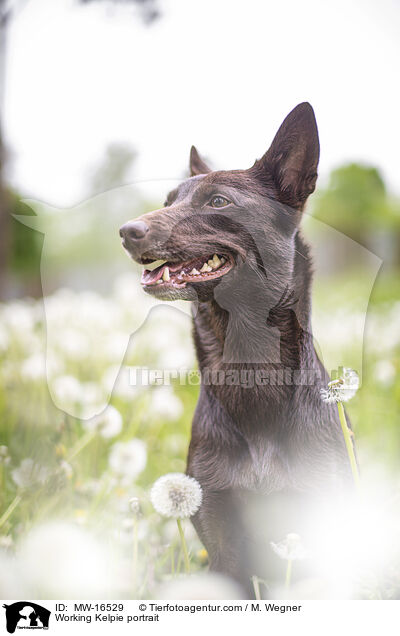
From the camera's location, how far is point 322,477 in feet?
4.99

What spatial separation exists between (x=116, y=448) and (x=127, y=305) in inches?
19.6

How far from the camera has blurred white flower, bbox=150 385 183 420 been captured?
1791mm

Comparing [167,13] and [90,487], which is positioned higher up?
[167,13]

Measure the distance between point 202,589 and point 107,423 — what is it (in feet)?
1.92

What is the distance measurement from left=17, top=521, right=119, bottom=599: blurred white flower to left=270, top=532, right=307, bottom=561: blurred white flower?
1.73 feet

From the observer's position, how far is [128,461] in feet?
5.89

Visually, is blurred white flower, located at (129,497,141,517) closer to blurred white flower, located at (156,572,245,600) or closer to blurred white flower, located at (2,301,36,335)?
blurred white flower, located at (156,572,245,600)

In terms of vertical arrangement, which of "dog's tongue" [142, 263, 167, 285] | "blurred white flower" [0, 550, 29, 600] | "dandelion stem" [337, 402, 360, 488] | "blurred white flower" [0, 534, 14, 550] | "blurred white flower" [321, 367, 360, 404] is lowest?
"blurred white flower" [0, 550, 29, 600]

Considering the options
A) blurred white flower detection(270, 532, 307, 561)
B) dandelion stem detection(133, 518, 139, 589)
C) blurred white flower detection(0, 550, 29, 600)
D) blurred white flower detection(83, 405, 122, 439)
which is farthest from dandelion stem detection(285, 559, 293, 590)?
blurred white flower detection(0, 550, 29, 600)

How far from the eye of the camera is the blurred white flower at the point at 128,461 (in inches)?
70.0

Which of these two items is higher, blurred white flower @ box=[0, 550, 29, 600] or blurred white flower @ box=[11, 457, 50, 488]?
blurred white flower @ box=[11, 457, 50, 488]

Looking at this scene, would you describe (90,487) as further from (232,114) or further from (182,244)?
(232,114)

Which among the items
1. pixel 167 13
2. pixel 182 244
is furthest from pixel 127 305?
pixel 167 13

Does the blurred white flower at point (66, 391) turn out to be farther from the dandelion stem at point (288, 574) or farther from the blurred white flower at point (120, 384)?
the dandelion stem at point (288, 574)
